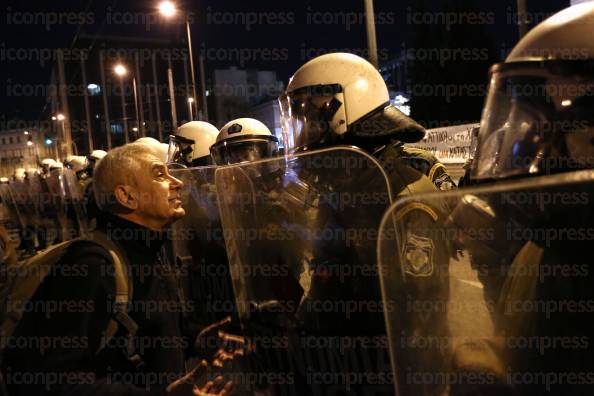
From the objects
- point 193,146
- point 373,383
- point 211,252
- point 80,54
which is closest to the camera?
point 373,383

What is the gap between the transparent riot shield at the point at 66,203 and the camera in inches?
405

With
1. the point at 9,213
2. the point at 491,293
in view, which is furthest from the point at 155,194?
the point at 9,213

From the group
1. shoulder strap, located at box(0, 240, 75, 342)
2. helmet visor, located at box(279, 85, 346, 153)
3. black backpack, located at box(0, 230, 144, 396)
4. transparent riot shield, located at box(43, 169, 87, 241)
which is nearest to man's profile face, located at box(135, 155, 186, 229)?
black backpack, located at box(0, 230, 144, 396)

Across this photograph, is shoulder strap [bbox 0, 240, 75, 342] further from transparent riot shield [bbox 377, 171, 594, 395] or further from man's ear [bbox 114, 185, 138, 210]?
transparent riot shield [bbox 377, 171, 594, 395]

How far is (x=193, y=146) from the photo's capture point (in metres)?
5.27

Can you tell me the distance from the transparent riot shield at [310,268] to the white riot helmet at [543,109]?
0.45m

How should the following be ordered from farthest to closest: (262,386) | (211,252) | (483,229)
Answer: (211,252), (262,386), (483,229)

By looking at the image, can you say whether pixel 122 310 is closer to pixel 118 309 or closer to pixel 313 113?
pixel 118 309

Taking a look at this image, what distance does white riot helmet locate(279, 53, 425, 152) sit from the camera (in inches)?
94.6

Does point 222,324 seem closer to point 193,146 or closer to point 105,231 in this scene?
point 105,231

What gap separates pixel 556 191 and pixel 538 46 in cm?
86

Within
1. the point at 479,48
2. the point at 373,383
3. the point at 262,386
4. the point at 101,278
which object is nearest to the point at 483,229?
the point at 373,383

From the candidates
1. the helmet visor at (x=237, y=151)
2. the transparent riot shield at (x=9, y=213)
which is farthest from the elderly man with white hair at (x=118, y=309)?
the transparent riot shield at (x=9, y=213)

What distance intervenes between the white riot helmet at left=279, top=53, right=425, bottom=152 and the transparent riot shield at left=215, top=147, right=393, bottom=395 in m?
0.79
